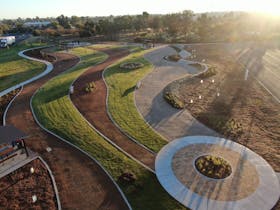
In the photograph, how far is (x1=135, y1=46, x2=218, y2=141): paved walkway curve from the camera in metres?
18.7

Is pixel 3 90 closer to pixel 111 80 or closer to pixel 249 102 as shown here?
pixel 111 80

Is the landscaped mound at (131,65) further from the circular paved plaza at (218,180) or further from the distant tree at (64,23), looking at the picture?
the distant tree at (64,23)

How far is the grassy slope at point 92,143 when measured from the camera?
12.3 metres

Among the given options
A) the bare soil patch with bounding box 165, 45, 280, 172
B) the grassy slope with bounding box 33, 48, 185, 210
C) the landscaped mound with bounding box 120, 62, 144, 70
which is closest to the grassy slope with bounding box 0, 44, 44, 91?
the grassy slope with bounding box 33, 48, 185, 210

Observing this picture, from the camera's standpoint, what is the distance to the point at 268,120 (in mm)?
20359

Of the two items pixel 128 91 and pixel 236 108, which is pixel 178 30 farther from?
pixel 236 108

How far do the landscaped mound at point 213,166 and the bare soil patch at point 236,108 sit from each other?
3255 millimetres

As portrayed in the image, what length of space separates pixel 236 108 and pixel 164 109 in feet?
23.8

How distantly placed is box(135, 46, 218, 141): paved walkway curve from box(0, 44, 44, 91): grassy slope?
54.8 feet

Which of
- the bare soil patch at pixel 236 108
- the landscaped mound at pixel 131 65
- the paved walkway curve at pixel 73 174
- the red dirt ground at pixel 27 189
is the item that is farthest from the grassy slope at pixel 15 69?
the bare soil patch at pixel 236 108

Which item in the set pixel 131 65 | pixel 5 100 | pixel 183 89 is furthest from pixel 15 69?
pixel 183 89

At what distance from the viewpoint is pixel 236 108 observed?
22641mm

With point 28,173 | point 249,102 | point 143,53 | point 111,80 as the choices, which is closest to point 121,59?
point 143,53

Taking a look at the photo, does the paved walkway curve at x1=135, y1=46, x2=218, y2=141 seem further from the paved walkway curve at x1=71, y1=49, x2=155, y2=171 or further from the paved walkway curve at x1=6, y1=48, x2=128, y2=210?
the paved walkway curve at x1=6, y1=48, x2=128, y2=210
